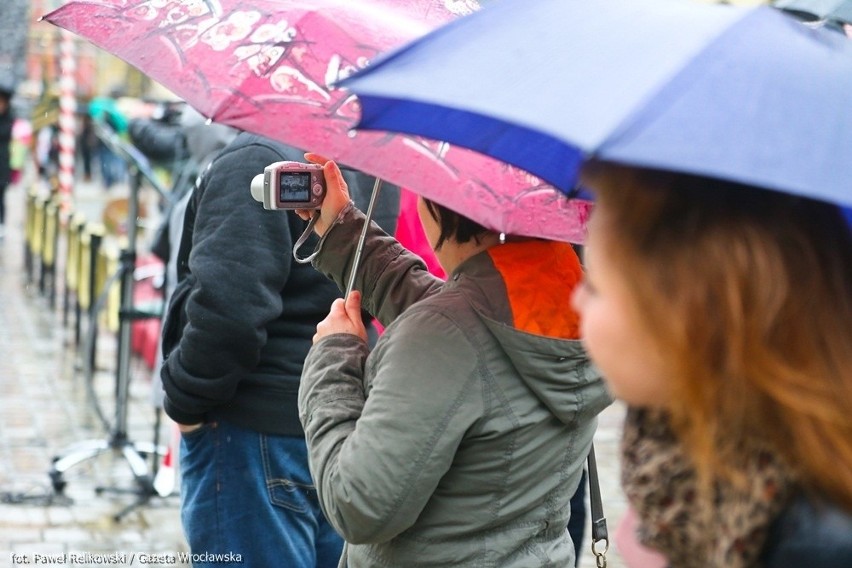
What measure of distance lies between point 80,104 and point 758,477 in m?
24.3

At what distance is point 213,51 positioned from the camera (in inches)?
102

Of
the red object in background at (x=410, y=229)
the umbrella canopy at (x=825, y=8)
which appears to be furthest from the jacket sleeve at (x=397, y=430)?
the umbrella canopy at (x=825, y=8)

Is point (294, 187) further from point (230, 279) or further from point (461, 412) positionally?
point (461, 412)

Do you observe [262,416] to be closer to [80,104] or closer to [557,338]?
[557,338]

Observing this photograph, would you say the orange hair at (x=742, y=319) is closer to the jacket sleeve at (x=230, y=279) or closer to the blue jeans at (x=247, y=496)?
the jacket sleeve at (x=230, y=279)

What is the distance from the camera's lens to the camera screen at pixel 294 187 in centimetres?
272

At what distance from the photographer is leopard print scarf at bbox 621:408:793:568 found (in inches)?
56.2

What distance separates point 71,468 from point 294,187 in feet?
12.9

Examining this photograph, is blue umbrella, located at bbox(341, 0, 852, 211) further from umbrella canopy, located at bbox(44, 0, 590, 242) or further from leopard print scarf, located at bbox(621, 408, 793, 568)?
umbrella canopy, located at bbox(44, 0, 590, 242)

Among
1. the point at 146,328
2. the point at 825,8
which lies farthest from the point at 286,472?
the point at 146,328

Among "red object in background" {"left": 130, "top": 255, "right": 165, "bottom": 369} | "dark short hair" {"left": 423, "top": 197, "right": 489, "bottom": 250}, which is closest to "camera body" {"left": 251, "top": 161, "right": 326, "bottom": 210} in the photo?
"dark short hair" {"left": 423, "top": 197, "right": 489, "bottom": 250}

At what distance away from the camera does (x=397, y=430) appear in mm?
2150

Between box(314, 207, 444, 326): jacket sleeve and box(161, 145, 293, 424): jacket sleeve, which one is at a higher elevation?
box(314, 207, 444, 326): jacket sleeve

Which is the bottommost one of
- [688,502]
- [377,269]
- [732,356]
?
[377,269]
